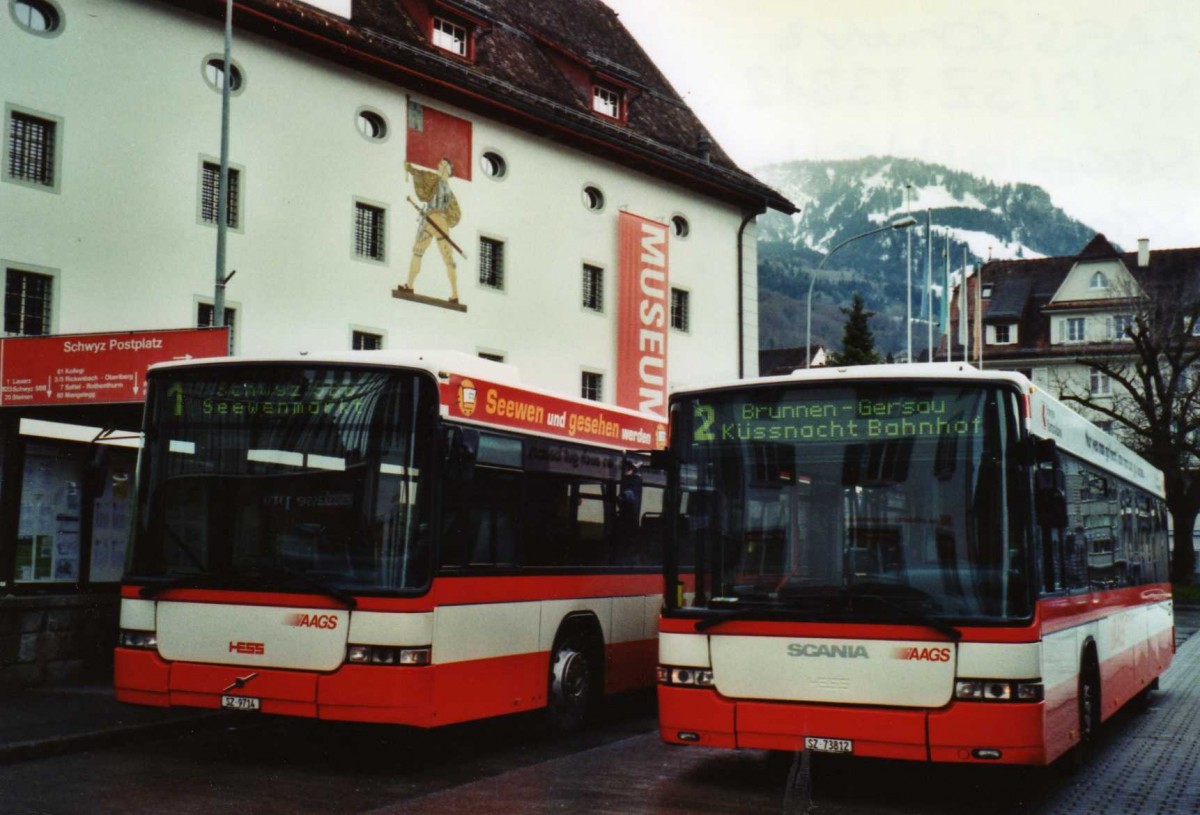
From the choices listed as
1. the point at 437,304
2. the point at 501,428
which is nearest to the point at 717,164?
the point at 437,304

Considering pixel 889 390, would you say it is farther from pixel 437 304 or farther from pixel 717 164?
pixel 717 164

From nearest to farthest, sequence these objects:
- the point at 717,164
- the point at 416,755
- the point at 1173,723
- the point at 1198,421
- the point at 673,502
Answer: the point at 673,502, the point at 416,755, the point at 1173,723, the point at 717,164, the point at 1198,421

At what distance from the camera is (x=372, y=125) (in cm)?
2770

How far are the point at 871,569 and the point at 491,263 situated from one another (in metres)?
22.2

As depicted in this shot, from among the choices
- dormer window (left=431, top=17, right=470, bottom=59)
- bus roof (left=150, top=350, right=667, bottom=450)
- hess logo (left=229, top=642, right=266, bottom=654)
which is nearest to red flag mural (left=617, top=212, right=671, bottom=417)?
dormer window (left=431, top=17, right=470, bottom=59)

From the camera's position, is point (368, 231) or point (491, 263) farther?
point (491, 263)

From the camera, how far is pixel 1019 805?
9352mm

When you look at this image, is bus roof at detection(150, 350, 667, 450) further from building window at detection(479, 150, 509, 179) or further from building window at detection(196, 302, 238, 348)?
building window at detection(479, 150, 509, 179)

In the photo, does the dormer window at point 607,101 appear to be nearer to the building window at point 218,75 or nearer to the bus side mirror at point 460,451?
the building window at point 218,75

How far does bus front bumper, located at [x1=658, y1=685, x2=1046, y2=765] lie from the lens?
8.52 m

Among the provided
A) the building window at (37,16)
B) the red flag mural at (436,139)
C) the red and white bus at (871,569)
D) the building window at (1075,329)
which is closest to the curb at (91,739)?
the red and white bus at (871,569)

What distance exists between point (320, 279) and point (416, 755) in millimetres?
16396

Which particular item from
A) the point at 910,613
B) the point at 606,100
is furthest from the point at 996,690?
the point at 606,100

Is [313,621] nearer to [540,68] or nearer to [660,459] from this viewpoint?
[660,459]
